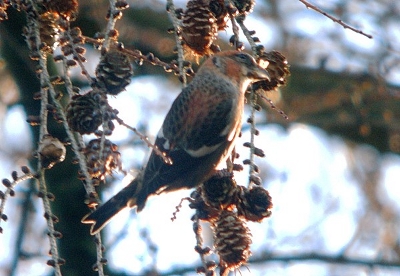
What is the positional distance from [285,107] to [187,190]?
4126mm

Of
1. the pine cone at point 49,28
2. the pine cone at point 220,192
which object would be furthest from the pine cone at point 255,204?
the pine cone at point 49,28

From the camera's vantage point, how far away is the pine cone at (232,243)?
2.61m

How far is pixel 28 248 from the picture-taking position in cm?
663

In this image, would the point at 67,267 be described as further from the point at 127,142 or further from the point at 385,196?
the point at 385,196

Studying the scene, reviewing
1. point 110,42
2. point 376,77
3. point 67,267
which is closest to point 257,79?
point 110,42

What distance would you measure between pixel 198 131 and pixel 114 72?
113 centimetres

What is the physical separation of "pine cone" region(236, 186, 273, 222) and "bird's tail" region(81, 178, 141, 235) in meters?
0.49

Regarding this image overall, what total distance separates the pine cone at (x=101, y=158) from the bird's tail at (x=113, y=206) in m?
0.44

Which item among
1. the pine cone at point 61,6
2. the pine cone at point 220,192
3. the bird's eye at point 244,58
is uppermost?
the bird's eye at point 244,58

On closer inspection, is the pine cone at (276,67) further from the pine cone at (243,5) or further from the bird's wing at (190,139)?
the bird's wing at (190,139)

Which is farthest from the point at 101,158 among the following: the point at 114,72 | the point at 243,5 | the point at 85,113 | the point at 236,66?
the point at 236,66

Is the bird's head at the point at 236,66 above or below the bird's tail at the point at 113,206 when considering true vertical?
above

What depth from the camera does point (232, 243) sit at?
2.60 metres

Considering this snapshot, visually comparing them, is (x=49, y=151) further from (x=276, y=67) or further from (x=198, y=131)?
(x=198, y=131)
